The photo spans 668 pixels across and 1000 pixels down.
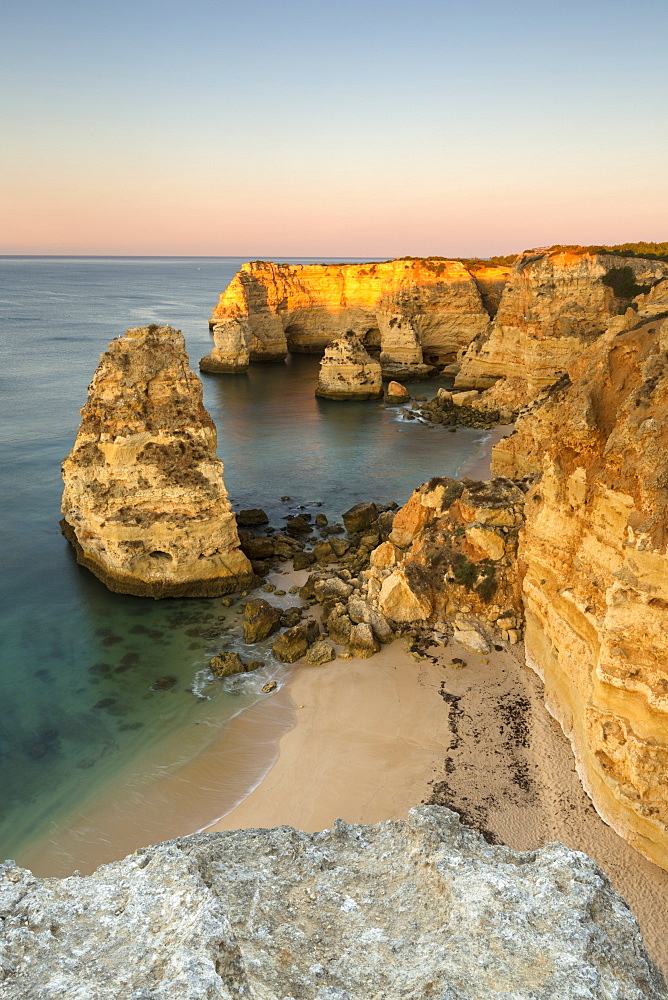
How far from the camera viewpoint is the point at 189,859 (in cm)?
508

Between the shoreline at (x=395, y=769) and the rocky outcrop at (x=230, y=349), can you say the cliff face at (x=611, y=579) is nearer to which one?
the shoreline at (x=395, y=769)

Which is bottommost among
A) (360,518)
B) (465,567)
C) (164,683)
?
(164,683)

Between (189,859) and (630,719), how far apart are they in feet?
29.2

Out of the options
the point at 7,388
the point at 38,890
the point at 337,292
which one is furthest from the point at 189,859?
the point at 337,292

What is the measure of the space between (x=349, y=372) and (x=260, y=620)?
1531 inches

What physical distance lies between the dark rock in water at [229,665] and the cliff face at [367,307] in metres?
44.5

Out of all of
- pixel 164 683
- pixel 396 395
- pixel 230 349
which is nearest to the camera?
pixel 164 683

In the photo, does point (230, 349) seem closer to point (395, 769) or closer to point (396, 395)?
point (396, 395)

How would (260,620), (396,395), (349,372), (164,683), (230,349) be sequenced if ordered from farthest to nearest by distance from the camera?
(230,349)
(349,372)
(396,395)
(260,620)
(164,683)

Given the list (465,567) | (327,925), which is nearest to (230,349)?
(465,567)

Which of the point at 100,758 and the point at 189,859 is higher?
the point at 189,859

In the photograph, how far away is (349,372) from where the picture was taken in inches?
2189

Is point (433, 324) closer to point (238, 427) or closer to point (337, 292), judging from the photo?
point (337, 292)

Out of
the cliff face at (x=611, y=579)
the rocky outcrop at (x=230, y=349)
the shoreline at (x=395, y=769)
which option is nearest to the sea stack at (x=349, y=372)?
the rocky outcrop at (x=230, y=349)
